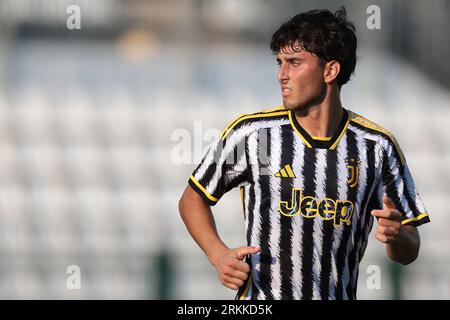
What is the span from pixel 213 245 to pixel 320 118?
690mm

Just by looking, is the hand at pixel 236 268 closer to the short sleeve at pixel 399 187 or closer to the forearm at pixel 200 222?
the forearm at pixel 200 222

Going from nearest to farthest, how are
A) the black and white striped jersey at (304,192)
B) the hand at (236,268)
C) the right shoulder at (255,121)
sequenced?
the hand at (236,268), the black and white striped jersey at (304,192), the right shoulder at (255,121)

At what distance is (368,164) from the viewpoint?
11.9 ft

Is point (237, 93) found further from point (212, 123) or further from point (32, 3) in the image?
point (32, 3)

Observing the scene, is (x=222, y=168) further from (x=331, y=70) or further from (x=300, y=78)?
(x=331, y=70)

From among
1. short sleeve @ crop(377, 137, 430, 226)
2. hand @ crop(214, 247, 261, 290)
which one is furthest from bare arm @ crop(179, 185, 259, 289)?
short sleeve @ crop(377, 137, 430, 226)

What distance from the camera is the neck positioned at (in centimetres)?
364

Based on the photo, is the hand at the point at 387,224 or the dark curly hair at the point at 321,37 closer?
the hand at the point at 387,224

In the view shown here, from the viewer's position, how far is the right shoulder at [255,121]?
3.63 m

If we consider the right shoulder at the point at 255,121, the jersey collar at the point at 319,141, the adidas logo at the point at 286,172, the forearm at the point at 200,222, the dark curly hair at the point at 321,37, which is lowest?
the forearm at the point at 200,222

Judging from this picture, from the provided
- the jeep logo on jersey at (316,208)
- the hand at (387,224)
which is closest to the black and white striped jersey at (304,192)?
the jeep logo on jersey at (316,208)

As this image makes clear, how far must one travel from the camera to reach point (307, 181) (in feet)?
11.8

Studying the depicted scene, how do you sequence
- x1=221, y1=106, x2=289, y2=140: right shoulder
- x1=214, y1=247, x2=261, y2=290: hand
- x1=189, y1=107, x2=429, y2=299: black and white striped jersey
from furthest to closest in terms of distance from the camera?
x1=221, y1=106, x2=289, y2=140: right shoulder < x1=189, y1=107, x2=429, y2=299: black and white striped jersey < x1=214, y1=247, x2=261, y2=290: hand

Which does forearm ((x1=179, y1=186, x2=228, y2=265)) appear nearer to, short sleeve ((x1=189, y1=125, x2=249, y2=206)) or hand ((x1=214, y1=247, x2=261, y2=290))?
short sleeve ((x1=189, y1=125, x2=249, y2=206))
